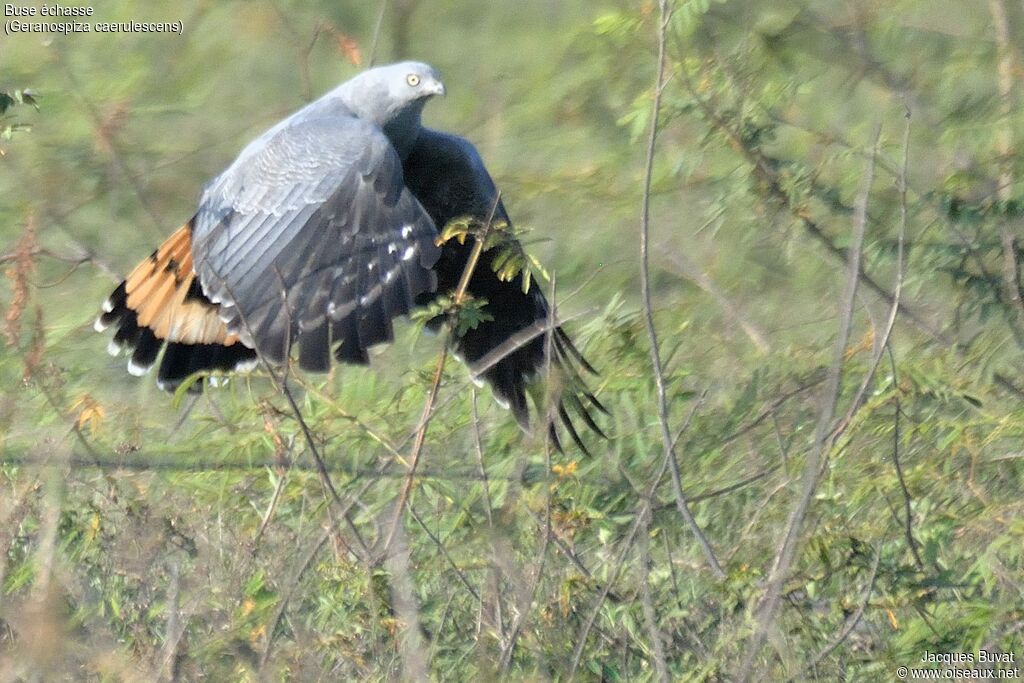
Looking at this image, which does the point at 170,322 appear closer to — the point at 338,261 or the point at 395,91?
the point at 338,261

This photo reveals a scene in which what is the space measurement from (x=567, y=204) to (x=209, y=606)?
276cm

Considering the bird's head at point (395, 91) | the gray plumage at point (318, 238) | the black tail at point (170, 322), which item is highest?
the bird's head at point (395, 91)

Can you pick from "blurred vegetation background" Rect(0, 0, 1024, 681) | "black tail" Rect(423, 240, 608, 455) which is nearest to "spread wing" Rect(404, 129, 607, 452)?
"black tail" Rect(423, 240, 608, 455)

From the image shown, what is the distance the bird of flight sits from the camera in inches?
169

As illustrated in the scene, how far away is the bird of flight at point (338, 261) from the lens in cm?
430

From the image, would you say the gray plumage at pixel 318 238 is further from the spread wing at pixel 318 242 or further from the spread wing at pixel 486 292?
the spread wing at pixel 486 292

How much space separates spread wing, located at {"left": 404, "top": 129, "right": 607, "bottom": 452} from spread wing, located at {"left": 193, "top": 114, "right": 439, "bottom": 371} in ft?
1.06

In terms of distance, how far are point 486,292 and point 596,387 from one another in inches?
18.5

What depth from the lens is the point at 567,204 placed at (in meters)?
6.03

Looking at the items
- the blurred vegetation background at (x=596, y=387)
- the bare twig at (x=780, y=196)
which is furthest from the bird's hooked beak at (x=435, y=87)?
the bare twig at (x=780, y=196)

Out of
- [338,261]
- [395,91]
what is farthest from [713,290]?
[338,261]

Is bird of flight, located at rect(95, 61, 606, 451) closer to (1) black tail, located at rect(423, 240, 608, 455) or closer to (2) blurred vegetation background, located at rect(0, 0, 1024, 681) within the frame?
(1) black tail, located at rect(423, 240, 608, 455)

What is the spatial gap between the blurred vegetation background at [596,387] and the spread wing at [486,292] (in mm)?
134

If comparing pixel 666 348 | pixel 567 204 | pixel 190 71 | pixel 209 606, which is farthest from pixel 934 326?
pixel 190 71
